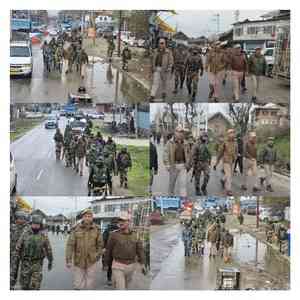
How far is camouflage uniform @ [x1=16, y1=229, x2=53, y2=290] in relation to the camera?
18.8ft

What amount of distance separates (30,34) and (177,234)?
7.65 feet

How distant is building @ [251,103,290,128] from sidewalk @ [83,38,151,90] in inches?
41.7

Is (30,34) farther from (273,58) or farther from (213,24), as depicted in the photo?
(273,58)

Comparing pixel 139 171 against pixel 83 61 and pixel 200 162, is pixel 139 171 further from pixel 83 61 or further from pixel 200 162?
pixel 83 61

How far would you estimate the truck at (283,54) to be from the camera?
5.94m

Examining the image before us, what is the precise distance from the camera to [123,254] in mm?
5707

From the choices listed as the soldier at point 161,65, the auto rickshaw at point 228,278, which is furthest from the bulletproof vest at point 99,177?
the auto rickshaw at point 228,278

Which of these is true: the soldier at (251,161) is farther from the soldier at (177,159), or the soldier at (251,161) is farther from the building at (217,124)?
the soldier at (177,159)

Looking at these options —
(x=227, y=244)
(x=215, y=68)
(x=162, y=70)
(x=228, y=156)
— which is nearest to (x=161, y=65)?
(x=162, y=70)

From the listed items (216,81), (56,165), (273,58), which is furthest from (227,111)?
(56,165)

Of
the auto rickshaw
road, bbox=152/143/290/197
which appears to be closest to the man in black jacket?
road, bbox=152/143/290/197

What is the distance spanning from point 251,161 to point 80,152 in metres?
1.61

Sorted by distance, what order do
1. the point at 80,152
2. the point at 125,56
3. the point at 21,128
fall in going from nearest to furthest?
the point at 21,128 < the point at 80,152 < the point at 125,56

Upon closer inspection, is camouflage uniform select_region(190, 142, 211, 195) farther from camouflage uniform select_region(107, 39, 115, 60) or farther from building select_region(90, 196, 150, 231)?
camouflage uniform select_region(107, 39, 115, 60)
